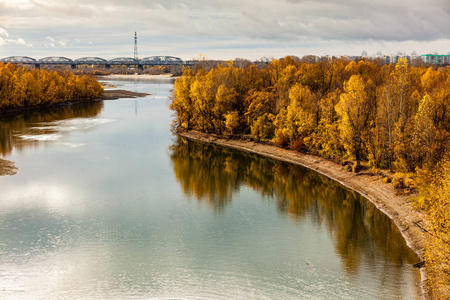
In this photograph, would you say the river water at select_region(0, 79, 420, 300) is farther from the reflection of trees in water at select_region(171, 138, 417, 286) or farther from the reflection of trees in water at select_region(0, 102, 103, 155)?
the reflection of trees in water at select_region(0, 102, 103, 155)

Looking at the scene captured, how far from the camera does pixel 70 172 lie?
48.0 meters

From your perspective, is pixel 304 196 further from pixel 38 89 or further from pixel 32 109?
pixel 38 89

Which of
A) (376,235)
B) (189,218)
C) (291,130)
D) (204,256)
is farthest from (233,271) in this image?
(291,130)

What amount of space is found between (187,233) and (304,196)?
47.8ft

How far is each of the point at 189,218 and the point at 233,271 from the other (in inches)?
369

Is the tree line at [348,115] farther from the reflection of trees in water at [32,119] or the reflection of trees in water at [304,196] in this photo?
the reflection of trees in water at [32,119]

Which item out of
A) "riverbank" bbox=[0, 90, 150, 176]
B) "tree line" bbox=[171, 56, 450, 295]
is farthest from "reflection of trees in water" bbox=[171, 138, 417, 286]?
"riverbank" bbox=[0, 90, 150, 176]

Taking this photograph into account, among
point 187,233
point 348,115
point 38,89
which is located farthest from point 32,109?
point 187,233

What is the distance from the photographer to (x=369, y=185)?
140 ft

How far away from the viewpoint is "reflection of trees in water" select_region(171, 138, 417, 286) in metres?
29.8

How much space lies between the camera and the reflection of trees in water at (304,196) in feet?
97.9

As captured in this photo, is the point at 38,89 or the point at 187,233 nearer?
the point at 187,233

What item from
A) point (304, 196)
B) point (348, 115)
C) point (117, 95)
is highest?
point (117, 95)

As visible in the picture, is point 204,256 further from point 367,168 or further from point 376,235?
point 367,168
